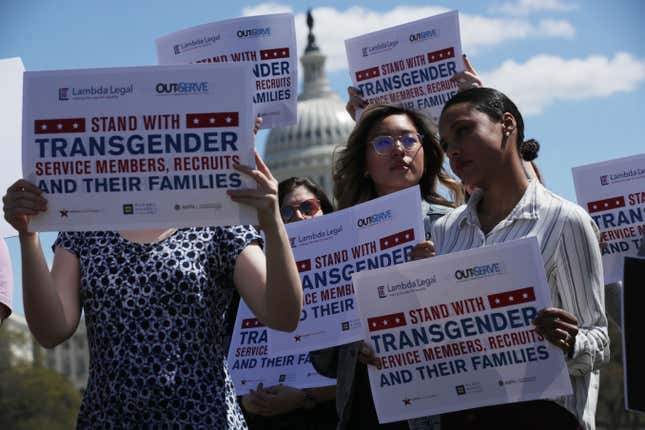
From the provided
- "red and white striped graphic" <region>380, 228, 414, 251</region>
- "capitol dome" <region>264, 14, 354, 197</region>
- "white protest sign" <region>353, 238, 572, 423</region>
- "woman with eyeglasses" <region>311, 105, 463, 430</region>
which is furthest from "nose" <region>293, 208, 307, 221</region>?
"capitol dome" <region>264, 14, 354, 197</region>

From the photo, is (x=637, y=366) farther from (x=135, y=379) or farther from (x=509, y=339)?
(x=135, y=379)

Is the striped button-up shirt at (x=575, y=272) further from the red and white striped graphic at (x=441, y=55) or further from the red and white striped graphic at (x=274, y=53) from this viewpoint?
the red and white striped graphic at (x=441, y=55)

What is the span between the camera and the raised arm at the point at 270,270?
4953 mm

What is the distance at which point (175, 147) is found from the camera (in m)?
5.33

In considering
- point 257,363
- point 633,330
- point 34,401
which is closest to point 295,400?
point 257,363

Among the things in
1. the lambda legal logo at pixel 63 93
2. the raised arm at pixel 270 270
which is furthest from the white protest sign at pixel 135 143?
the raised arm at pixel 270 270

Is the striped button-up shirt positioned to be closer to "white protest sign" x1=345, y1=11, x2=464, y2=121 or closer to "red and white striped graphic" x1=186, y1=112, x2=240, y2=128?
"red and white striped graphic" x1=186, y1=112, x2=240, y2=128

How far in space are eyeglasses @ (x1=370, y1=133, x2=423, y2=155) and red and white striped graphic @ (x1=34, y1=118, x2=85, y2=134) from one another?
73.3 inches

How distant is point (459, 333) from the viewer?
5.56m

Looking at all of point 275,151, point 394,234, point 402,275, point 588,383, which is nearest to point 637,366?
point 588,383

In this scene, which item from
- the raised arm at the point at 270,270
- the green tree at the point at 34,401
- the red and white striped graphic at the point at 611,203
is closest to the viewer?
the raised arm at the point at 270,270

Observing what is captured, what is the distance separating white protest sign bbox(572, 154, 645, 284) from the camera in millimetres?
7938

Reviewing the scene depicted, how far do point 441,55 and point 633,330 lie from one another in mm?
3943

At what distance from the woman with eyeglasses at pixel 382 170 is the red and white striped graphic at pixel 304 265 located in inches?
14.2
